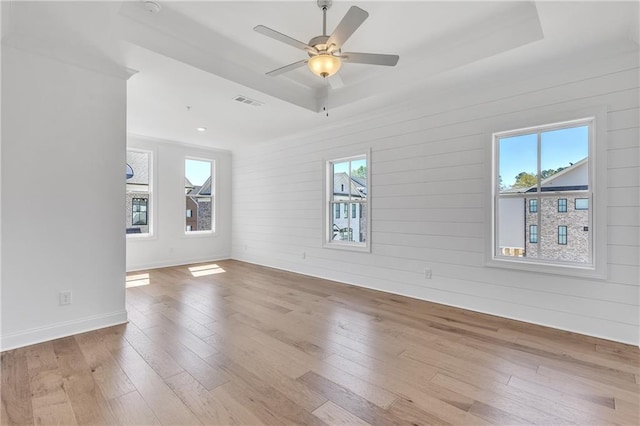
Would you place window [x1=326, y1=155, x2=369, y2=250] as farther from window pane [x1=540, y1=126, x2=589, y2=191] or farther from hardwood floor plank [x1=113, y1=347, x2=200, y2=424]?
hardwood floor plank [x1=113, y1=347, x2=200, y2=424]

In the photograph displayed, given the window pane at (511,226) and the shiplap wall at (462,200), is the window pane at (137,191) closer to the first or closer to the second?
the shiplap wall at (462,200)

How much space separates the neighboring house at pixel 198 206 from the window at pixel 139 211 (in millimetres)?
855

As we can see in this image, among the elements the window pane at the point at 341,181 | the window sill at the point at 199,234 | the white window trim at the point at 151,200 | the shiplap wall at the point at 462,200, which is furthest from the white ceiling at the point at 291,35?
the window sill at the point at 199,234

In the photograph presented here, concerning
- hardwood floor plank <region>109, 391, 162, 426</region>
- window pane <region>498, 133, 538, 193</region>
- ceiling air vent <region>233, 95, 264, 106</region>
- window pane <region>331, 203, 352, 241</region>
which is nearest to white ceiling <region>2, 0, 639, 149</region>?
ceiling air vent <region>233, 95, 264, 106</region>

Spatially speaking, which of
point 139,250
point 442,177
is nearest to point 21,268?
point 139,250

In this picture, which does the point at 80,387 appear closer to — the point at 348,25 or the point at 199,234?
the point at 348,25

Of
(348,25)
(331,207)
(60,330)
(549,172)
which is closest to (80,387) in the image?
(60,330)

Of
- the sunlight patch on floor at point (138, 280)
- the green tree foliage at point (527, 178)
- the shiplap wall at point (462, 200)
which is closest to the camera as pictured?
the shiplap wall at point (462, 200)

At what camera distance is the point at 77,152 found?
2953 mm

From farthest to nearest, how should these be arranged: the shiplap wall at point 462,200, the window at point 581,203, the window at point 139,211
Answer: the window at point 139,211 < the window at point 581,203 < the shiplap wall at point 462,200

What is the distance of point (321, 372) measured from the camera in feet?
7.33

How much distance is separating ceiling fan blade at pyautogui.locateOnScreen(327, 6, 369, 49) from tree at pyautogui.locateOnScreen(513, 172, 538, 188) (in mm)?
2549

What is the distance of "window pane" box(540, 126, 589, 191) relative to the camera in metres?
3.06

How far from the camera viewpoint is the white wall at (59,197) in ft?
8.59
